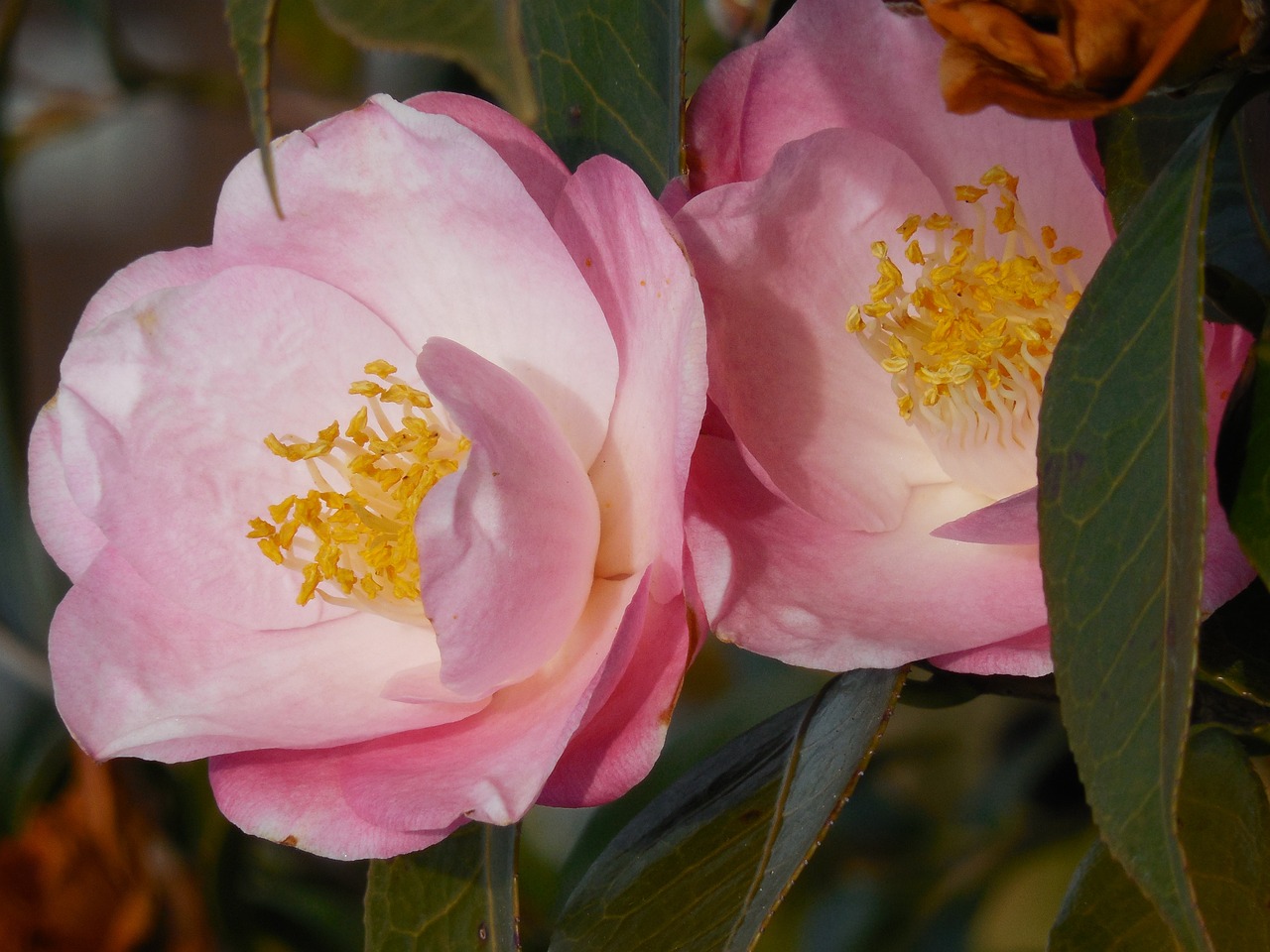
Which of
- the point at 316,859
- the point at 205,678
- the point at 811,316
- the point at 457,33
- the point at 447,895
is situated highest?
the point at 457,33

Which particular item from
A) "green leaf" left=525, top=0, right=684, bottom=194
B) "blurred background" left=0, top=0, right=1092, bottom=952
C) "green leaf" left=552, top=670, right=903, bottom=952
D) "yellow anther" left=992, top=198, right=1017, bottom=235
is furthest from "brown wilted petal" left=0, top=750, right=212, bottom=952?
"yellow anther" left=992, top=198, right=1017, bottom=235

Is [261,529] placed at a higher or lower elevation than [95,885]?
higher

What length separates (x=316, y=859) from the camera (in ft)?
4.34

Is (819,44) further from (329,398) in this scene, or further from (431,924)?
(431,924)

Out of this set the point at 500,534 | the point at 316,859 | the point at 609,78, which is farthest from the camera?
the point at 316,859

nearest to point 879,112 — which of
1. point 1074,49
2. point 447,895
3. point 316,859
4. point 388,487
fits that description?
point 1074,49

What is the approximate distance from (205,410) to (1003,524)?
13.7 inches

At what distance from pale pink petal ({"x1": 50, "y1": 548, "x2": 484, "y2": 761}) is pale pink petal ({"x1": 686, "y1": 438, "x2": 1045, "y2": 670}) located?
0.12m

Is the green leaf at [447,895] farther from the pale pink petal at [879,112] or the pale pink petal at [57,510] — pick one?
the pale pink petal at [879,112]

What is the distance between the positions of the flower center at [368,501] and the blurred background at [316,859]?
10.6 inches

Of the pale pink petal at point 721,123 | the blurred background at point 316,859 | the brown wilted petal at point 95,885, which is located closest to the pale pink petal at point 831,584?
the pale pink petal at point 721,123

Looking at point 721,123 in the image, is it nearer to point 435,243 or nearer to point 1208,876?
point 435,243

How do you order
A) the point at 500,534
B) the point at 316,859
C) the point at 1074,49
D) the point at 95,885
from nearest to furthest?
1. the point at 1074,49
2. the point at 500,534
3. the point at 95,885
4. the point at 316,859

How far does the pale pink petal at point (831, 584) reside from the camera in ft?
1.51
